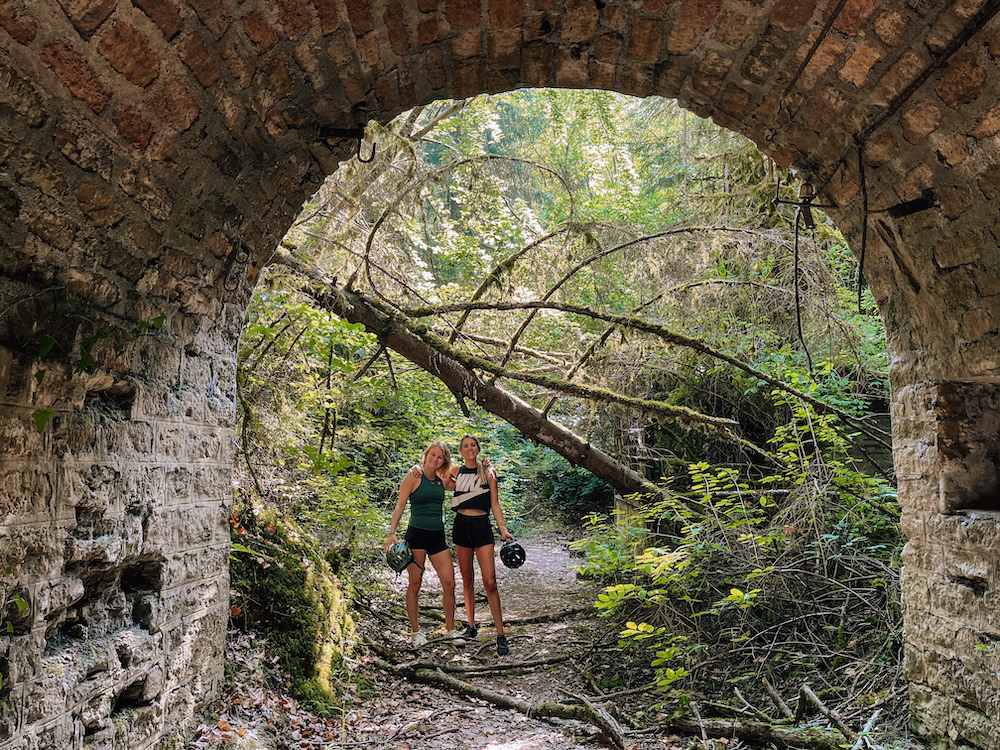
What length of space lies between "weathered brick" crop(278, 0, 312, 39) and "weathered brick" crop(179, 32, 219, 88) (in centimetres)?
28

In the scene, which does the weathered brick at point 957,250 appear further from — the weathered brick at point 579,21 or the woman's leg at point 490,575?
the woman's leg at point 490,575

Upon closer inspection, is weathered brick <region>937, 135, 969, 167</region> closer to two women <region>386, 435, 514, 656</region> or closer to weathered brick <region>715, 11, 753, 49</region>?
weathered brick <region>715, 11, 753, 49</region>

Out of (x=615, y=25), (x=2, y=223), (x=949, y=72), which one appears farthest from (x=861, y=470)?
(x=2, y=223)

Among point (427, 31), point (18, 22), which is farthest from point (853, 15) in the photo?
point (18, 22)

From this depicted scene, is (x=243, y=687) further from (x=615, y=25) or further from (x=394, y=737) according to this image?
(x=615, y=25)

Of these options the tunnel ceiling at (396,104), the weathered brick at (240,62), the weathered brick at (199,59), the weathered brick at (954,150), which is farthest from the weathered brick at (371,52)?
the weathered brick at (954,150)

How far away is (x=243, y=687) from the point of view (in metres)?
3.43

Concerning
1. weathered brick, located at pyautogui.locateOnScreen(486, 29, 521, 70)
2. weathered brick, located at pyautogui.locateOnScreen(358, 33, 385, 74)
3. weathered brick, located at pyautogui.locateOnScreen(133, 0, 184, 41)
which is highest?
weathered brick, located at pyautogui.locateOnScreen(486, 29, 521, 70)

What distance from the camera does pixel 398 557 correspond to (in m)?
5.00

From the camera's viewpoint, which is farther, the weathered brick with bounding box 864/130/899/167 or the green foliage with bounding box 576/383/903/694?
the green foliage with bounding box 576/383/903/694

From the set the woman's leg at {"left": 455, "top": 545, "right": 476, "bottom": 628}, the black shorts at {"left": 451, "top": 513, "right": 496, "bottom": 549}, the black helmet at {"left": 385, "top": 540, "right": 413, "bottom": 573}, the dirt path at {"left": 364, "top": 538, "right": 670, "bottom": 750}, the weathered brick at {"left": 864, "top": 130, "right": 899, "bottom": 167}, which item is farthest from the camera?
the woman's leg at {"left": 455, "top": 545, "right": 476, "bottom": 628}

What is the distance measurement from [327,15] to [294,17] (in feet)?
0.38

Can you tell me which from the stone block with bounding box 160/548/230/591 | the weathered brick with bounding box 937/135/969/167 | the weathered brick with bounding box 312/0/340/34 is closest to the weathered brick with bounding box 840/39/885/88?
the weathered brick with bounding box 937/135/969/167

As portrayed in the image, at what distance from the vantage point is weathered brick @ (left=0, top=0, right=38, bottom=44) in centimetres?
172
